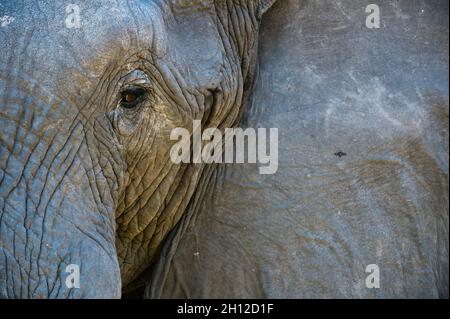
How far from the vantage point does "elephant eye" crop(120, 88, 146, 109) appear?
302 cm

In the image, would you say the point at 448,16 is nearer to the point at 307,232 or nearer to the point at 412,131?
the point at 412,131

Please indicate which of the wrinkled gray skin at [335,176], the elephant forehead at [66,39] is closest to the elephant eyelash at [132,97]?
the elephant forehead at [66,39]

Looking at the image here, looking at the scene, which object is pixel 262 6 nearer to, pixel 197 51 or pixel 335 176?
pixel 197 51

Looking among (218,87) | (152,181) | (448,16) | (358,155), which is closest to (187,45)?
(218,87)

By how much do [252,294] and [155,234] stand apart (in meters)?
0.32

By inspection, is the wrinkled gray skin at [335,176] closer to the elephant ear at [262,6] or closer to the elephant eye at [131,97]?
the elephant ear at [262,6]

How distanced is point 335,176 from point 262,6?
1.69 ft

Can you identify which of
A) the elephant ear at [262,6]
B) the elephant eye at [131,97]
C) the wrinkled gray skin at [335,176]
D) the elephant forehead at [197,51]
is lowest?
the wrinkled gray skin at [335,176]

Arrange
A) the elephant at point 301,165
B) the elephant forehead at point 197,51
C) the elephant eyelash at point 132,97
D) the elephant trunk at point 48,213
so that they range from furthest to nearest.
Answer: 1. the elephant at point 301,165
2. the elephant forehead at point 197,51
3. the elephant eyelash at point 132,97
4. the elephant trunk at point 48,213

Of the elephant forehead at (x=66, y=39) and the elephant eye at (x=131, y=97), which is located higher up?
the elephant forehead at (x=66, y=39)

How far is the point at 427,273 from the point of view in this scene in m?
3.43

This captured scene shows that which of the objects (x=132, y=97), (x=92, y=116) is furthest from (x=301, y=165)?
(x=92, y=116)

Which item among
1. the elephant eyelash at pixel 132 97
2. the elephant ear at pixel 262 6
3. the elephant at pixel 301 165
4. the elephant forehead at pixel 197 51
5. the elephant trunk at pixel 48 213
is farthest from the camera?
the elephant ear at pixel 262 6

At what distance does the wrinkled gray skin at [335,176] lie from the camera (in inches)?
132
